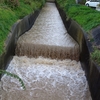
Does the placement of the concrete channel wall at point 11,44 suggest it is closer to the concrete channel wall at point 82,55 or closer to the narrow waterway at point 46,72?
the concrete channel wall at point 82,55

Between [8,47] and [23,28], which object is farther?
[23,28]

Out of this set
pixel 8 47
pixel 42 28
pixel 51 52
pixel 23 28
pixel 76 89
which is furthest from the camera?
pixel 42 28

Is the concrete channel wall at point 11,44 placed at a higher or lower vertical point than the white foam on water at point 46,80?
higher

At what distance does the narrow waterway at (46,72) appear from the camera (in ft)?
19.4

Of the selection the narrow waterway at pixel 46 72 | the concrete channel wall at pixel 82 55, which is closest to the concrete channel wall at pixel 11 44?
the concrete channel wall at pixel 82 55

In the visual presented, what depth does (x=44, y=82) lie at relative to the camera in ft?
21.5

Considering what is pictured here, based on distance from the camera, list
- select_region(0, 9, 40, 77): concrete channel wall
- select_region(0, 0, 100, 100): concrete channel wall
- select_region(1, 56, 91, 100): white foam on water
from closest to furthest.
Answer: select_region(0, 0, 100, 100): concrete channel wall, select_region(1, 56, 91, 100): white foam on water, select_region(0, 9, 40, 77): concrete channel wall

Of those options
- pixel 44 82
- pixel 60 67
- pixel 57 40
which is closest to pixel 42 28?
pixel 57 40

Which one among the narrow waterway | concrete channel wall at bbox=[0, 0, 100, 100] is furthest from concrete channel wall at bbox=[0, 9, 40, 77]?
the narrow waterway

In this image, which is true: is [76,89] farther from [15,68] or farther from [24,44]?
[24,44]

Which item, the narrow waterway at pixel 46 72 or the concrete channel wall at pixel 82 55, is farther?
the narrow waterway at pixel 46 72

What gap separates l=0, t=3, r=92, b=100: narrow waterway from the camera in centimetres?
593

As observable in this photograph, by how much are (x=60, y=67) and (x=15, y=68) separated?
1.79 metres

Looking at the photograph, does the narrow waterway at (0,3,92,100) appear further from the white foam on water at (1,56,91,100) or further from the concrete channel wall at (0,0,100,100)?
the concrete channel wall at (0,0,100,100)
